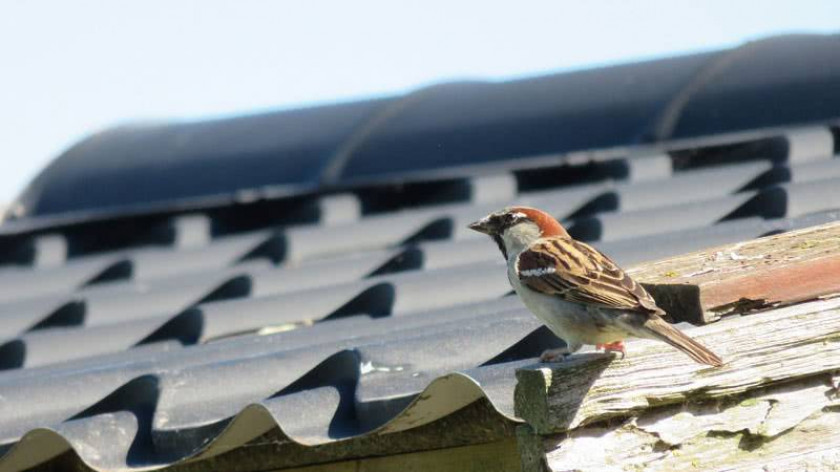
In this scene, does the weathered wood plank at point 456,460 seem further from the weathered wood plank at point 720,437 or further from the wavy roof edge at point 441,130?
the wavy roof edge at point 441,130

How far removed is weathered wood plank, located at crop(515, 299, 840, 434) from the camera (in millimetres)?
1908

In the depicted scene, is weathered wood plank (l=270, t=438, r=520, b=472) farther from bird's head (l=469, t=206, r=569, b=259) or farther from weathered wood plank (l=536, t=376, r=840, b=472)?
bird's head (l=469, t=206, r=569, b=259)

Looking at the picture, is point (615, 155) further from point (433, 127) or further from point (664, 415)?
point (664, 415)

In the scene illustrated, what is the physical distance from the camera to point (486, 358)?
2395 millimetres

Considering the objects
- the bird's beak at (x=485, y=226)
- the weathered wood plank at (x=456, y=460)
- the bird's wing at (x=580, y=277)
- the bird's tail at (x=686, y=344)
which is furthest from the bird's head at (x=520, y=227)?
the bird's tail at (x=686, y=344)

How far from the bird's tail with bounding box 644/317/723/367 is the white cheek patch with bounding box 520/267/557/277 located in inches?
14.7

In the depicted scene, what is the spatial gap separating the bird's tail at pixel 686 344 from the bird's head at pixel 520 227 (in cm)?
65

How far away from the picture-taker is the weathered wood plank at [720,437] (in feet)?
6.44

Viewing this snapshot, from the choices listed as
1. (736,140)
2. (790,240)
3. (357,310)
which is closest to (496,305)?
(357,310)

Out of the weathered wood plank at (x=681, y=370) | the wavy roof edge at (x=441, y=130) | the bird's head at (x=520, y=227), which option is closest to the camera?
the weathered wood plank at (x=681, y=370)

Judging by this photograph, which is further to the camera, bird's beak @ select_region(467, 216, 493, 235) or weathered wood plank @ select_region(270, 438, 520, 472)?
bird's beak @ select_region(467, 216, 493, 235)

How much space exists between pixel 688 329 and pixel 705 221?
1.53m

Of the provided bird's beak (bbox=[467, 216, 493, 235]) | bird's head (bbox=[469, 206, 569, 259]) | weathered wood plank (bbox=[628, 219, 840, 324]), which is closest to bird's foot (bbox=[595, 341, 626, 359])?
weathered wood plank (bbox=[628, 219, 840, 324])

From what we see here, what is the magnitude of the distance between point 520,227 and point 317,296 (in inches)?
31.6
